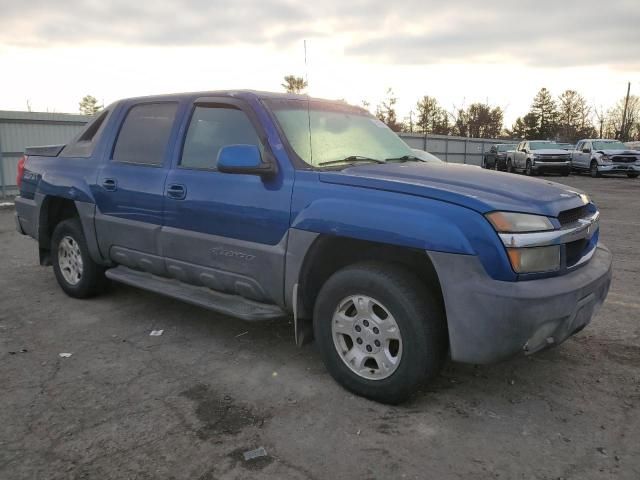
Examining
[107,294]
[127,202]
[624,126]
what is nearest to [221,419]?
[127,202]

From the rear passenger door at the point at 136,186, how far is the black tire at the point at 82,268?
1.26 ft

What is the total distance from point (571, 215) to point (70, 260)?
14.6 feet

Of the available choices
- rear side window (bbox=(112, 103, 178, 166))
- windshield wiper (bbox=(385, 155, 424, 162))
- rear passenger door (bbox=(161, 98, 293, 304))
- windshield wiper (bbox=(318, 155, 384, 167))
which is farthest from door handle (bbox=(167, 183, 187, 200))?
windshield wiper (bbox=(385, 155, 424, 162))

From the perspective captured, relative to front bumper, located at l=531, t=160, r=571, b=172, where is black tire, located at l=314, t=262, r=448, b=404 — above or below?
above

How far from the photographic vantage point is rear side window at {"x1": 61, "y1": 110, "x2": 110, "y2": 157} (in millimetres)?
4926

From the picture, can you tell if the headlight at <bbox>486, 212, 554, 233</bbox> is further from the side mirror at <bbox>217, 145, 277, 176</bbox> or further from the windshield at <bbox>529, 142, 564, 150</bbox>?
the windshield at <bbox>529, 142, 564, 150</bbox>

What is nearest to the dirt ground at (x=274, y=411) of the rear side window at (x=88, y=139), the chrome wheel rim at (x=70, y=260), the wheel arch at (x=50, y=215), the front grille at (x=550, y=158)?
the chrome wheel rim at (x=70, y=260)

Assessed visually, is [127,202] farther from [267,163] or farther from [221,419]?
[221,419]

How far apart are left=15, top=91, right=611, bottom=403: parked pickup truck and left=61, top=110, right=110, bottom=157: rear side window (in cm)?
15

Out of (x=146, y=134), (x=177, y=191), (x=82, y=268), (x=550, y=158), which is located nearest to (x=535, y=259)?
(x=177, y=191)

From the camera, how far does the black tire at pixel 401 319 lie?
2.88 m

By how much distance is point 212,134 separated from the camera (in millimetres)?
3953

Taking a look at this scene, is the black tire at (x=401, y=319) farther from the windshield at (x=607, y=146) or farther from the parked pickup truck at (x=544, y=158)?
the windshield at (x=607, y=146)

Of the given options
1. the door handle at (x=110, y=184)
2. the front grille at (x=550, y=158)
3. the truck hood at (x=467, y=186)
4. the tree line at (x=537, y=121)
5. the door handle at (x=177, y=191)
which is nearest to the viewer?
the truck hood at (x=467, y=186)
